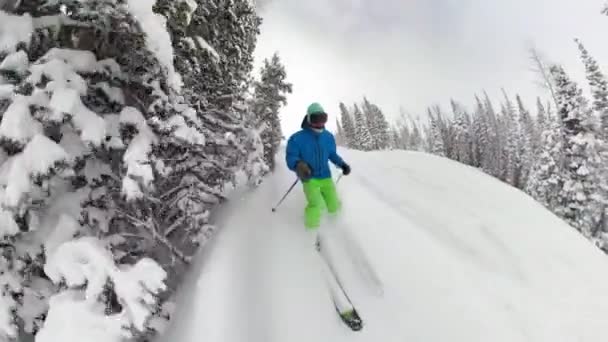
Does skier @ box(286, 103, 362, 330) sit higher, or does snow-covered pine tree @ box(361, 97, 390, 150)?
→ skier @ box(286, 103, 362, 330)

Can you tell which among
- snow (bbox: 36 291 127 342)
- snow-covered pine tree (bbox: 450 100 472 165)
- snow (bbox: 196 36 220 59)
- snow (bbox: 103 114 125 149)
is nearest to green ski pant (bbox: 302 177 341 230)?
snow (bbox: 196 36 220 59)

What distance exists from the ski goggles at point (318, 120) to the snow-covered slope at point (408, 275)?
1550 millimetres

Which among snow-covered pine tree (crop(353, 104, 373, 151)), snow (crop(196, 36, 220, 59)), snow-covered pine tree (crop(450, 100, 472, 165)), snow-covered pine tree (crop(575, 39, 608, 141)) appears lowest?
snow-covered pine tree (crop(353, 104, 373, 151))

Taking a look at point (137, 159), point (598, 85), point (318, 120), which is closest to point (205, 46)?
point (318, 120)

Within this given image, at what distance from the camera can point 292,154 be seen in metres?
6.18

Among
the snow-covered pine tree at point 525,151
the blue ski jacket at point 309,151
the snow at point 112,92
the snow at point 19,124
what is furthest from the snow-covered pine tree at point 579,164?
the snow-covered pine tree at point 525,151

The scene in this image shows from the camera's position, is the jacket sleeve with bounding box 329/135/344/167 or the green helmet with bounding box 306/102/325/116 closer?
the green helmet with bounding box 306/102/325/116

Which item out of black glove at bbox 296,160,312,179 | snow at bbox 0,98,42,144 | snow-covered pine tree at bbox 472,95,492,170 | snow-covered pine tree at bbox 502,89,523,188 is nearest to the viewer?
snow at bbox 0,98,42,144

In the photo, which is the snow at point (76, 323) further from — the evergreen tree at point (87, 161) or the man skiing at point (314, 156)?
the man skiing at point (314, 156)

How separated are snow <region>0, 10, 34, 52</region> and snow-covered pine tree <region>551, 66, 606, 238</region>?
25374 millimetres

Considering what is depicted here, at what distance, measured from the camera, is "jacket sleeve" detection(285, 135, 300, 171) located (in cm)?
613

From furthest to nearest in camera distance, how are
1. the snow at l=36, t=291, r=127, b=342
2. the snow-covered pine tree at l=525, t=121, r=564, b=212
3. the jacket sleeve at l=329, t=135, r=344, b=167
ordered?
the snow-covered pine tree at l=525, t=121, r=564, b=212, the jacket sleeve at l=329, t=135, r=344, b=167, the snow at l=36, t=291, r=127, b=342

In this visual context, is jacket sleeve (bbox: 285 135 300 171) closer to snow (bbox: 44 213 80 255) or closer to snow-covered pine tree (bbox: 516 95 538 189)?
snow (bbox: 44 213 80 255)

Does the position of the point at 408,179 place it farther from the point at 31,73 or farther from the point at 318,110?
the point at 31,73
